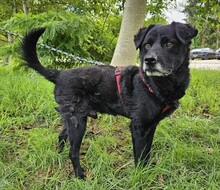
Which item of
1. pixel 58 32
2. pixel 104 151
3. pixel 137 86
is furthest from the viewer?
pixel 58 32

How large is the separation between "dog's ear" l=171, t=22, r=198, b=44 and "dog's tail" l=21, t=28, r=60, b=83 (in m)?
1.28

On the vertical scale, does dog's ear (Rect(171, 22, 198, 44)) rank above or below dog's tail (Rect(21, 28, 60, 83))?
above

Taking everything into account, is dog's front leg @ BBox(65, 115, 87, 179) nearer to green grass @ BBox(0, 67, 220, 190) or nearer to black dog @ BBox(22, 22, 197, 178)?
black dog @ BBox(22, 22, 197, 178)

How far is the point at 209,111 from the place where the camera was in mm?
3979

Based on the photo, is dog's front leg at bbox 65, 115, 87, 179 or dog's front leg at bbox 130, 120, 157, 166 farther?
dog's front leg at bbox 65, 115, 87, 179

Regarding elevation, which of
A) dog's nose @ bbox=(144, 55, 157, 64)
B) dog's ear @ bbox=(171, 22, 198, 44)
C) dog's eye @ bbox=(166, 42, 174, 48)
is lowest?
Answer: dog's nose @ bbox=(144, 55, 157, 64)

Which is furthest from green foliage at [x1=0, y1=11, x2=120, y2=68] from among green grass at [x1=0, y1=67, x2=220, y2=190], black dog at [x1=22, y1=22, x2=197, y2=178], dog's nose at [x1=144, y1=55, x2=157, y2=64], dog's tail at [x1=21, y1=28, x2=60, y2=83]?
dog's nose at [x1=144, y1=55, x2=157, y2=64]

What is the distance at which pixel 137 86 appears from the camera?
2.55 m

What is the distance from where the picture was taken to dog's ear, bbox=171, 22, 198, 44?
2.33 m

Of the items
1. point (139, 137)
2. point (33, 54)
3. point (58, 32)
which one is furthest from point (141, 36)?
point (58, 32)

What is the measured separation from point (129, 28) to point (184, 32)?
8.42ft

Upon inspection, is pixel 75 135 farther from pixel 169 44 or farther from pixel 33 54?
pixel 169 44

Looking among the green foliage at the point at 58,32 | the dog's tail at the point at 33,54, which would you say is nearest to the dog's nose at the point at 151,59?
the dog's tail at the point at 33,54

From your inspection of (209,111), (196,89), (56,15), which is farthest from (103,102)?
(56,15)
